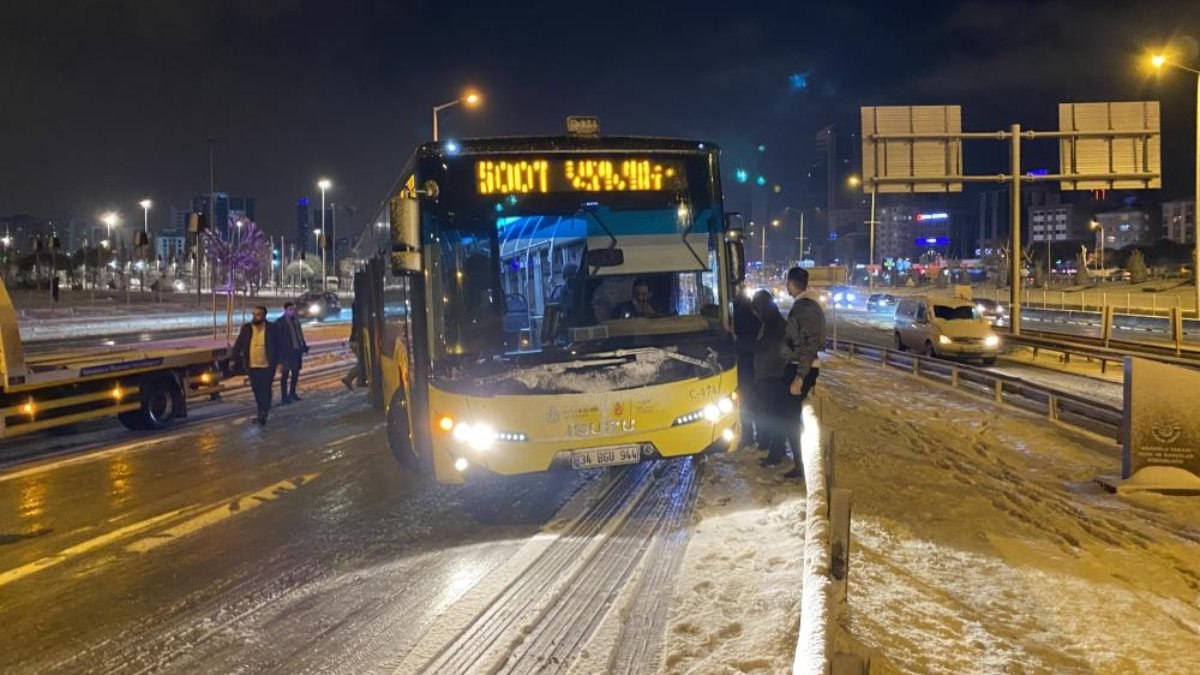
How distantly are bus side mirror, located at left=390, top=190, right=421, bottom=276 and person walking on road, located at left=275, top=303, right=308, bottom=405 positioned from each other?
809 cm

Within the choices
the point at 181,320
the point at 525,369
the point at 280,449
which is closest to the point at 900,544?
the point at 525,369

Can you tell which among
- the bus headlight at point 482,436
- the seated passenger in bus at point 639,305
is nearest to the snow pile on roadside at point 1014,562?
the seated passenger in bus at point 639,305

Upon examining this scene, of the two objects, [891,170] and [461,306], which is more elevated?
[891,170]

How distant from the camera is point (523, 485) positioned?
9250 mm

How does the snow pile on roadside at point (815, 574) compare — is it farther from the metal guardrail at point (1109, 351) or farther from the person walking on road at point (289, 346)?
the metal guardrail at point (1109, 351)

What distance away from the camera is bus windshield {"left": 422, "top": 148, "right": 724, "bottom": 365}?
24.9ft

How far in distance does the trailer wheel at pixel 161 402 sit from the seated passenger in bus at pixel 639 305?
30.6 ft

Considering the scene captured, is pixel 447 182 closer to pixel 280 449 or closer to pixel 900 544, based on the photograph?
pixel 900 544

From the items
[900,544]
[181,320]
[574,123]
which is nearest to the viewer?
[900,544]

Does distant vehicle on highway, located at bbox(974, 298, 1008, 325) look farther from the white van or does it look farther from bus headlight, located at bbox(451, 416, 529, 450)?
bus headlight, located at bbox(451, 416, 529, 450)

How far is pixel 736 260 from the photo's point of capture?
27.8ft

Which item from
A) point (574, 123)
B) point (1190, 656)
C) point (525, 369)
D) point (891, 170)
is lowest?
point (1190, 656)

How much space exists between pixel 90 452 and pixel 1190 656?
40.4 feet

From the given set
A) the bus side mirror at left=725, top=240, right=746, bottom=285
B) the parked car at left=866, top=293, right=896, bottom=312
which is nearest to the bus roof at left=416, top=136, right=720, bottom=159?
the bus side mirror at left=725, top=240, right=746, bottom=285
